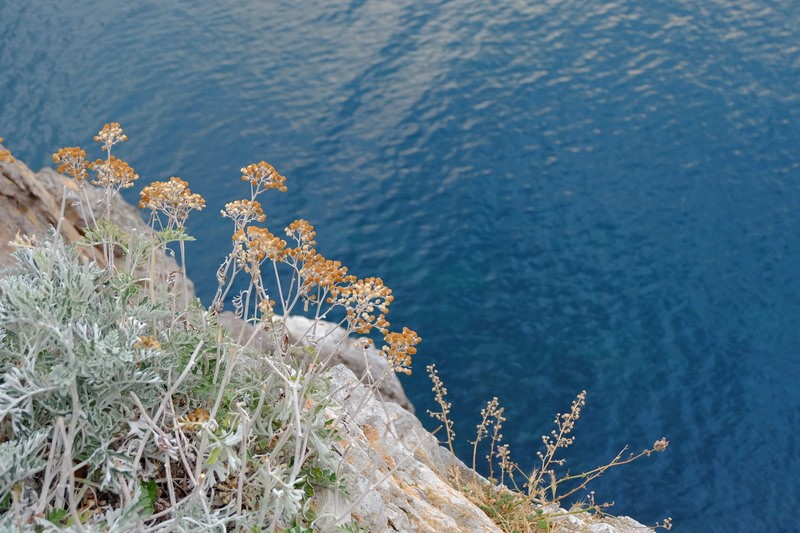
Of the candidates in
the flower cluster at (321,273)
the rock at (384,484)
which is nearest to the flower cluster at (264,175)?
the flower cluster at (321,273)

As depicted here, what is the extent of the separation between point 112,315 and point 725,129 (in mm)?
15234

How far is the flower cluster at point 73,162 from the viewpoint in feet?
13.9

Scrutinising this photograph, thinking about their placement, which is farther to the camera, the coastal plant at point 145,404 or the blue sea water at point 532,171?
the blue sea water at point 532,171

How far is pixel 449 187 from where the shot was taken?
1543 cm

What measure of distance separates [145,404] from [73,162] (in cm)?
155

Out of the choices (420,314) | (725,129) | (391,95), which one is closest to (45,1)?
(391,95)

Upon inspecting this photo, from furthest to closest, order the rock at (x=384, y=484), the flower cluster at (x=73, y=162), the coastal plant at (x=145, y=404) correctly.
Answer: the flower cluster at (x=73, y=162)
the rock at (x=384, y=484)
the coastal plant at (x=145, y=404)

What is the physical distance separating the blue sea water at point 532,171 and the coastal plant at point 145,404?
706 cm

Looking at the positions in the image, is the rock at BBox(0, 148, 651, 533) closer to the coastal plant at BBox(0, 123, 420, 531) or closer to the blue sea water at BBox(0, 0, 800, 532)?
the coastal plant at BBox(0, 123, 420, 531)

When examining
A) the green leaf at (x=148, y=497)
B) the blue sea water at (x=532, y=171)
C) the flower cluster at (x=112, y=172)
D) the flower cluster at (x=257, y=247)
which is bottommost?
the blue sea water at (x=532, y=171)

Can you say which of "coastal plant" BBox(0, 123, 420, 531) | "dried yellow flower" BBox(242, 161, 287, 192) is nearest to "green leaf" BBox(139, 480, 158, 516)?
"coastal plant" BBox(0, 123, 420, 531)

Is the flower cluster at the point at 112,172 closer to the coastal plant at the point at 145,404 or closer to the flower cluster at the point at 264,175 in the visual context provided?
the coastal plant at the point at 145,404

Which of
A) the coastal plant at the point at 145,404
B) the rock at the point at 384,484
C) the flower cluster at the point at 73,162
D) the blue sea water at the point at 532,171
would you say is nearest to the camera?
the coastal plant at the point at 145,404

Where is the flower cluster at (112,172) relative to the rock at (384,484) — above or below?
above
